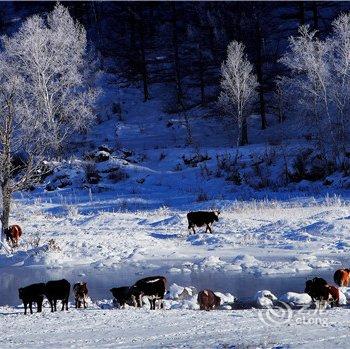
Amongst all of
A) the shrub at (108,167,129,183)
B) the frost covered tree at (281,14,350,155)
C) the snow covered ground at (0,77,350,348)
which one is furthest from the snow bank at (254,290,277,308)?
the shrub at (108,167,129,183)

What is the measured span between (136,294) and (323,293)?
3986 mm

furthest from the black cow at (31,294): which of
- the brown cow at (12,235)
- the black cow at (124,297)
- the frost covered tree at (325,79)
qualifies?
the frost covered tree at (325,79)

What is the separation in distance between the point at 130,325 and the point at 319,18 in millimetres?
55160

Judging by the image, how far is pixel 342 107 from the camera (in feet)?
132

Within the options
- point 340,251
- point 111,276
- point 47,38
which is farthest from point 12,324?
point 47,38

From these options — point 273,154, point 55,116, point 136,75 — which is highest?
point 136,75

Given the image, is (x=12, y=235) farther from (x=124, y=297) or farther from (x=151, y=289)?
(x=151, y=289)

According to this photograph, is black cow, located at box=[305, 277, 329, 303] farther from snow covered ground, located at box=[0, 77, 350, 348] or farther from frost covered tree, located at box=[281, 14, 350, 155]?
frost covered tree, located at box=[281, 14, 350, 155]

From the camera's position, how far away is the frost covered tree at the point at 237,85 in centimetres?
4434

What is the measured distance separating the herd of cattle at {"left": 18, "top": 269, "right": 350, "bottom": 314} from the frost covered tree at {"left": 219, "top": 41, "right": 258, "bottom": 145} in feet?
103

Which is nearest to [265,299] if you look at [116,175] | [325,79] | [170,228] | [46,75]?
[170,228]

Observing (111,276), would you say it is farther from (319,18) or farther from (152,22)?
(152,22)

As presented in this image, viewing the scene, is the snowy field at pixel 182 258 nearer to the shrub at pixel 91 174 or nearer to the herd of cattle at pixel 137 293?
the herd of cattle at pixel 137 293

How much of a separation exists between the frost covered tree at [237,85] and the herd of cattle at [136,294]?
3146 cm
